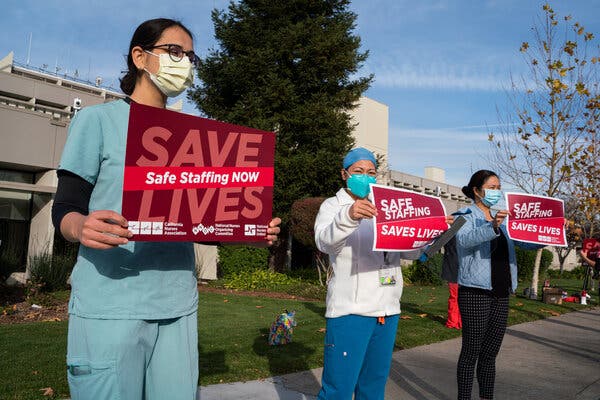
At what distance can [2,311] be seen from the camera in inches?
422

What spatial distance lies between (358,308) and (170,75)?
1.83m

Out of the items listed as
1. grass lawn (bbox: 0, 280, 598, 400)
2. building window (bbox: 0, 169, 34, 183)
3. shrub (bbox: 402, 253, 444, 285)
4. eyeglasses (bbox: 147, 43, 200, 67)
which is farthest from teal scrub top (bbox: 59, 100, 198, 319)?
shrub (bbox: 402, 253, 444, 285)

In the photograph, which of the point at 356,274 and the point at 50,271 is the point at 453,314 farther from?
the point at 50,271

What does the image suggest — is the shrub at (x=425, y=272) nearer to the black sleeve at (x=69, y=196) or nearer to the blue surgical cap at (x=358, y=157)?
the blue surgical cap at (x=358, y=157)

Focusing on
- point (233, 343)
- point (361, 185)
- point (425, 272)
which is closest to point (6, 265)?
point (233, 343)

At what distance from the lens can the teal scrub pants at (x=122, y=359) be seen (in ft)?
6.46

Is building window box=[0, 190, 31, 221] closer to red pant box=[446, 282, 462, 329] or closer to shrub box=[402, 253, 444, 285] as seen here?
red pant box=[446, 282, 462, 329]

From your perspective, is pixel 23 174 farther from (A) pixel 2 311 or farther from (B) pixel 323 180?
(B) pixel 323 180

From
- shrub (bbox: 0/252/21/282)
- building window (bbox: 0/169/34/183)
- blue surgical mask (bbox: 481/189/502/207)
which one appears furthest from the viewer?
building window (bbox: 0/169/34/183)

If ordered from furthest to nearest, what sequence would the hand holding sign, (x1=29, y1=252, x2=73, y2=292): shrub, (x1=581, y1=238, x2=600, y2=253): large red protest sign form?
1. (x1=29, y1=252, x2=73, y2=292): shrub
2. (x1=581, y1=238, x2=600, y2=253): large red protest sign
3. the hand holding sign

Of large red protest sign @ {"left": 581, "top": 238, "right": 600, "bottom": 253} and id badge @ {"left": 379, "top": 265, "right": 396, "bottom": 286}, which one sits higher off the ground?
large red protest sign @ {"left": 581, "top": 238, "right": 600, "bottom": 253}

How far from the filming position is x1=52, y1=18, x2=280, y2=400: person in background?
1.97m

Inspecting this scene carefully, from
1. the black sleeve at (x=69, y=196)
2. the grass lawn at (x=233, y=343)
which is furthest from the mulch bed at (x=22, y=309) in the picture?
the black sleeve at (x=69, y=196)

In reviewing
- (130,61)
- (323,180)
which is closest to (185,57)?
(130,61)
